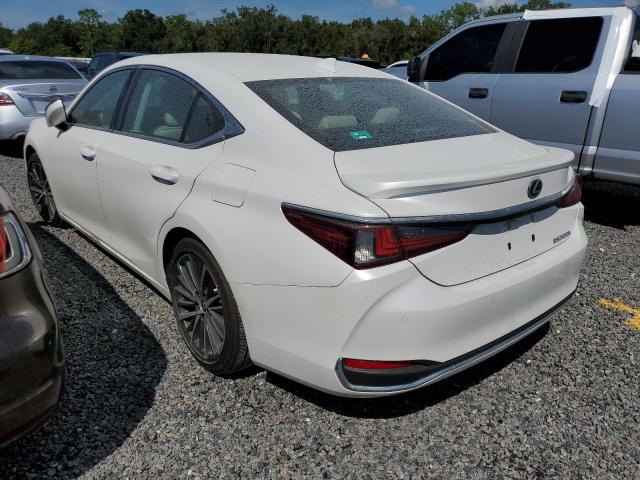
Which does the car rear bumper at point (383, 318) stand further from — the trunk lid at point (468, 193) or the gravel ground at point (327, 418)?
the gravel ground at point (327, 418)

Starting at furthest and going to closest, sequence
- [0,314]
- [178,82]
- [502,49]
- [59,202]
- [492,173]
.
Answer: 1. [502,49]
2. [59,202]
3. [178,82]
4. [492,173]
5. [0,314]

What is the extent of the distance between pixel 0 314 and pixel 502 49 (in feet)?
17.9

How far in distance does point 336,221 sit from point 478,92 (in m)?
4.53

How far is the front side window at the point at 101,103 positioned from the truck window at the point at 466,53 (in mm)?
3958

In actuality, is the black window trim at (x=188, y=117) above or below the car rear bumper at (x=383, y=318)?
above

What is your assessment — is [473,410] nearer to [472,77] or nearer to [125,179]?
[125,179]

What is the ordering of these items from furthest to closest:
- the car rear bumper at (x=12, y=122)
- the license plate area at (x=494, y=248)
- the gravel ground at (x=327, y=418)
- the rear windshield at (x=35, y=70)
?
the rear windshield at (x=35, y=70) < the car rear bumper at (x=12, y=122) < the gravel ground at (x=327, y=418) < the license plate area at (x=494, y=248)

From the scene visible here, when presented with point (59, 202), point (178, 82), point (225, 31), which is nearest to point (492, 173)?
point (178, 82)

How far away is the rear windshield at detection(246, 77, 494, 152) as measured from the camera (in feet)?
7.86

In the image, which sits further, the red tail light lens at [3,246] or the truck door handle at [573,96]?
the truck door handle at [573,96]

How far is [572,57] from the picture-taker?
5.24 metres

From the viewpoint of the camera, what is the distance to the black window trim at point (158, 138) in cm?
252

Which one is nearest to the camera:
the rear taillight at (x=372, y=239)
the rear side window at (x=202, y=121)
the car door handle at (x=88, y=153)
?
the rear taillight at (x=372, y=239)

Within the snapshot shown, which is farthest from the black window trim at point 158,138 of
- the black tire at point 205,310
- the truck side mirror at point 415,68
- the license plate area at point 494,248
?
the truck side mirror at point 415,68
